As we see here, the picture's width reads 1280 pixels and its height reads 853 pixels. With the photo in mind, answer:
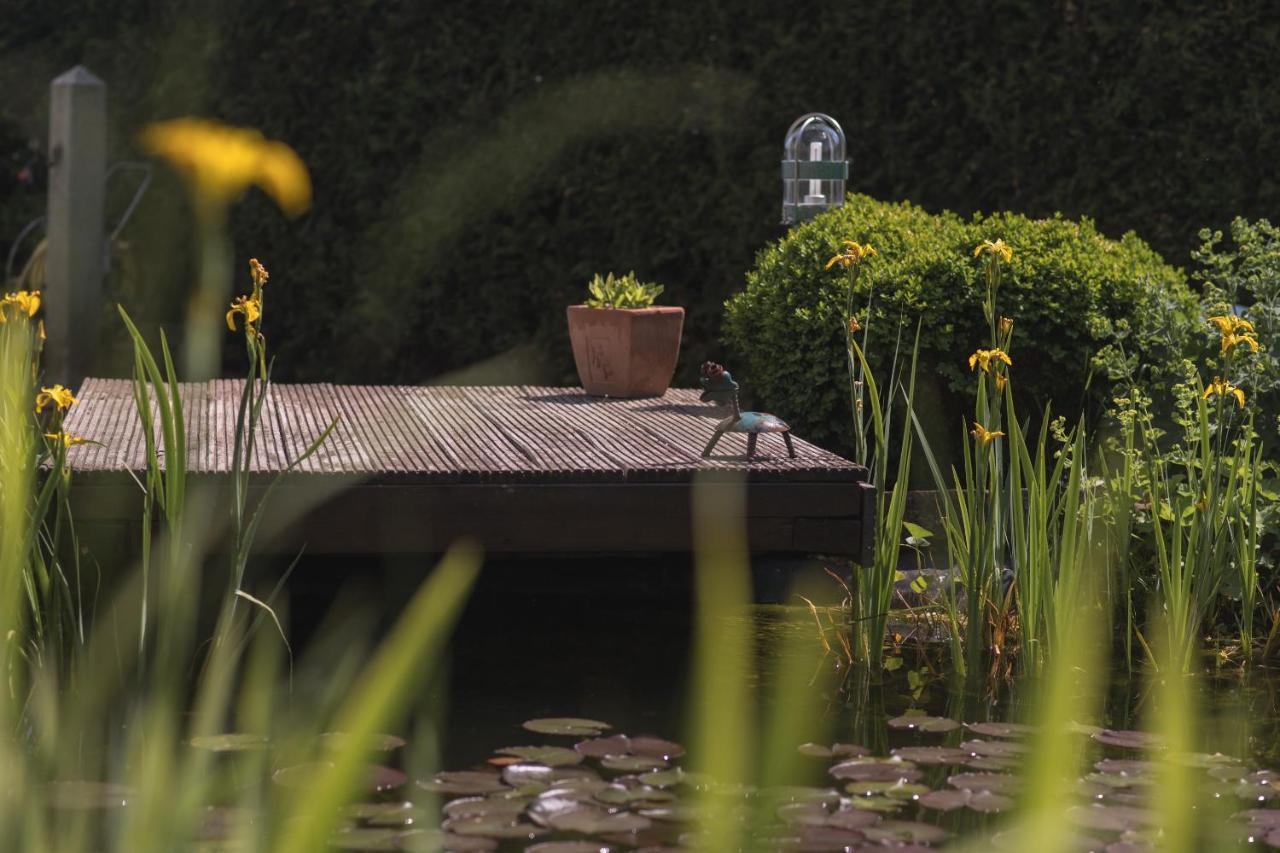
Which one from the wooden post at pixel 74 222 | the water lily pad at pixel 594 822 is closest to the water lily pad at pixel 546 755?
the water lily pad at pixel 594 822

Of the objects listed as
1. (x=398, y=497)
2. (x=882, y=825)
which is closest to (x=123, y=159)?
(x=398, y=497)

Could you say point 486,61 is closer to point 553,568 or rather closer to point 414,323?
point 414,323

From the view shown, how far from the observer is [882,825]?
2217mm

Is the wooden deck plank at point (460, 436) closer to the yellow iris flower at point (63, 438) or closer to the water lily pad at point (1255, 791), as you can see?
the yellow iris flower at point (63, 438)

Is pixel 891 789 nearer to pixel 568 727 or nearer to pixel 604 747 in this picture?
pixel 604 747

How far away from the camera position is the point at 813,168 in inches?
218

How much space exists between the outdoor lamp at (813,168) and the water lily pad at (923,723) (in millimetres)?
2899

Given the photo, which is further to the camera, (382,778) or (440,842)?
(382,778)

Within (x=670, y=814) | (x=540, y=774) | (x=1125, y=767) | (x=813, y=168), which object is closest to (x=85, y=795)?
(x=540, y=774)

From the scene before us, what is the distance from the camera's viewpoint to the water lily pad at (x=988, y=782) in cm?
241

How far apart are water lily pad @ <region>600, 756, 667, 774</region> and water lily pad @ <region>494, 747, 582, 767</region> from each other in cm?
5

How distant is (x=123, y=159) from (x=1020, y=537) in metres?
6.22

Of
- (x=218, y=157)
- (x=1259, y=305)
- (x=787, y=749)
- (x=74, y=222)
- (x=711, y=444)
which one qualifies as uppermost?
(x=74, y=222)

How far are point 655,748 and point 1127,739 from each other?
30.8 inches
